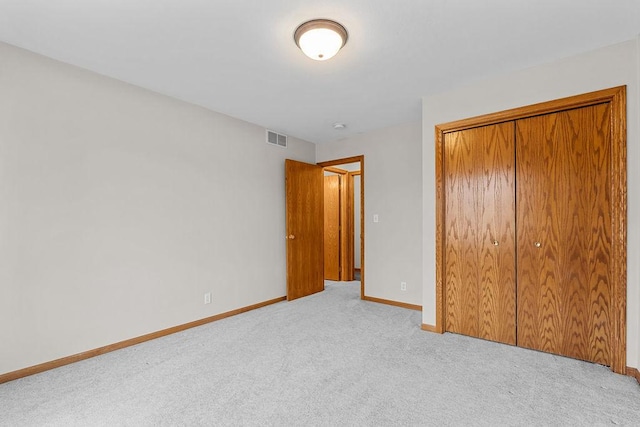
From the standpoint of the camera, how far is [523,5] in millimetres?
1865

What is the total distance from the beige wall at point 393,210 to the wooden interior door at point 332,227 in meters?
1.44

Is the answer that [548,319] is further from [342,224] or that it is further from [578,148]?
[342,224]

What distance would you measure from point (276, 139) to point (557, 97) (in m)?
3.15

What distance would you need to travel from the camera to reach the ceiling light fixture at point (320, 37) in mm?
1986

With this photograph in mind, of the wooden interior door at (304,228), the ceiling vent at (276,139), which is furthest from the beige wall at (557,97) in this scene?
the ceiling vent at (276,139)

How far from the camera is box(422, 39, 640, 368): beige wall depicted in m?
2.23

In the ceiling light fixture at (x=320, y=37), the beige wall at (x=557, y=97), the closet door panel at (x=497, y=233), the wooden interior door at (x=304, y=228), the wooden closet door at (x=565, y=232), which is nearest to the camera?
the ceiling light fixture at (x=320, y=37)

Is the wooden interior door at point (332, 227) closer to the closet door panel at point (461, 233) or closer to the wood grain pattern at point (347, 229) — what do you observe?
the wood grain pattern at point (347, 229)

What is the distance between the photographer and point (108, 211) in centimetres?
275

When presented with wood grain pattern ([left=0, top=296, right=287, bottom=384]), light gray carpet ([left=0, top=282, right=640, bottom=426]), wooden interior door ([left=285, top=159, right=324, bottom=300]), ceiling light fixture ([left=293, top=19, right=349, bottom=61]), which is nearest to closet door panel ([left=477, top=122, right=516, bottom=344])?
light gray carpet ([left=0, top=282, right=640, bottom=426])

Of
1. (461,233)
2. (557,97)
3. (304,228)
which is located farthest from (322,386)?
(557,97)

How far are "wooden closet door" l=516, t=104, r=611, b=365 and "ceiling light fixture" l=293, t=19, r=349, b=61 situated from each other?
1.81 m

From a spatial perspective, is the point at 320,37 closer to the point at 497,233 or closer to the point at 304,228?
the point at 497,233

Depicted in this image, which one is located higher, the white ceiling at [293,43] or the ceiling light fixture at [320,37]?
the white ceiling at [293,43]
